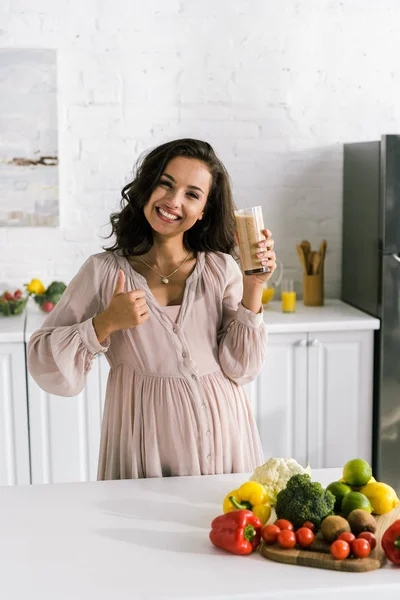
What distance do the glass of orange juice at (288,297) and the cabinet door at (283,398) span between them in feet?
0.74

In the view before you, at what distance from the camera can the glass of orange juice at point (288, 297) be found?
369cm

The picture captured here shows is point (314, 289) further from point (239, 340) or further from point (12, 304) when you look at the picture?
point (239, 340)

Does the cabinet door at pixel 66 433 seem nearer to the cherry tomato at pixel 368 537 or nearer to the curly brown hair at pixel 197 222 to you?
the curly brown hair at pixel 197 222

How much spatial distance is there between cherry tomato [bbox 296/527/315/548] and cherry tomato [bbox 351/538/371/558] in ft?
0.27

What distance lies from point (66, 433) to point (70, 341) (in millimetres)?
1465

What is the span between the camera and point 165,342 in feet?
7.07

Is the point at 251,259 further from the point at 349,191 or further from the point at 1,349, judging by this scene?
the point at 349,191

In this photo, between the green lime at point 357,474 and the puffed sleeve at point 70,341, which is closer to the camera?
the green lime at point 357,474

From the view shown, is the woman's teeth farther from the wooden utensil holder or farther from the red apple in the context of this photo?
the wooden utensil holder

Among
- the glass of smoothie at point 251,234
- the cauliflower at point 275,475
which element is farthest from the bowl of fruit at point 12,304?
the cauliflower at point 275,475

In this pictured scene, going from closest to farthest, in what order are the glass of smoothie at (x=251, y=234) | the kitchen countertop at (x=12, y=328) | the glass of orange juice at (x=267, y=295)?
the glass of smoothie at (x=251, y=234), the kitchen countertop at (x=12, y=328), the glass of orange juice at (x=267, y=295)

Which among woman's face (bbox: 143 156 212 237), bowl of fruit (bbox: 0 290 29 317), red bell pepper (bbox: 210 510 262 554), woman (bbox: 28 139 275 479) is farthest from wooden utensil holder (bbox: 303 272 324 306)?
red bell pepper (bbox: 210 510 262 554)

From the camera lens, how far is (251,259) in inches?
79.7

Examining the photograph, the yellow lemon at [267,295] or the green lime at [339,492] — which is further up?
the yellow lemon at [267,295]
